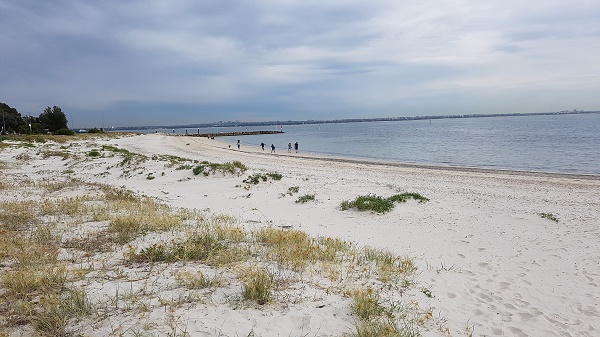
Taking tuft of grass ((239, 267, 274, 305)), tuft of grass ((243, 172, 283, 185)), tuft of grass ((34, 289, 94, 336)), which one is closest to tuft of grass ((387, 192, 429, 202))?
tuft of grass ((243, 172, 283, 185))

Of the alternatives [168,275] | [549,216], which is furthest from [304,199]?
[168,275]

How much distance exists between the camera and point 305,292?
5.01 metres

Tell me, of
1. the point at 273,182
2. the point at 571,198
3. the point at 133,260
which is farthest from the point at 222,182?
the point at 571,198

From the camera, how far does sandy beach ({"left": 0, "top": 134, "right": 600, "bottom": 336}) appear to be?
14.1 ft

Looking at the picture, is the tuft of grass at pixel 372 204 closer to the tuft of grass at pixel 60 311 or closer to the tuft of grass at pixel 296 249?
the tuft of grass at pixel 296 249

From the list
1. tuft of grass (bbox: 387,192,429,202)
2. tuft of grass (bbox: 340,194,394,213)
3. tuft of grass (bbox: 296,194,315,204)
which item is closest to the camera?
tuft of grass (bbox: 340,194,394,213)

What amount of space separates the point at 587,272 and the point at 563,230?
3405 millimetres

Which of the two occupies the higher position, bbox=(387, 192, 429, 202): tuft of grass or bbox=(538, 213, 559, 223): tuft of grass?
bbox=(387, 192, 429, 202): tuft of grass

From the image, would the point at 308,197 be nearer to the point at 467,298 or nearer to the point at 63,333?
the point at 467,298

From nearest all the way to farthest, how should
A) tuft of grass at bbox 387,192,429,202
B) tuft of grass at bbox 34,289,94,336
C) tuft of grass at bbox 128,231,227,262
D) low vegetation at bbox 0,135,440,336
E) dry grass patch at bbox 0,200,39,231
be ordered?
tuft of grass at bbox 34,289,94,336 < low vegetation at bbox 0,135,440,336 < tuft of grass at bbox 128,231,227,262 < dry grass patch at bbox 0,200,39,231 < tuft of grass at bbox 387,192,429,202

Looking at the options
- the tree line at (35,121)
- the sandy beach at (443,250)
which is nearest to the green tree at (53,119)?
the tree line at (35,121)

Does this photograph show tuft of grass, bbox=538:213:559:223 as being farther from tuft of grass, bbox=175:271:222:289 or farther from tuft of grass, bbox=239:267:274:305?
tuft of grass, bbox=175:271:222:289

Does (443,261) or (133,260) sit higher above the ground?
(133,260)

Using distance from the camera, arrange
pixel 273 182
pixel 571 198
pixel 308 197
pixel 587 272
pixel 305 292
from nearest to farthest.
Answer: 1. pixel 305 292
2. pixel 587 272
3. pixel 308 197
4. pixel 571 198
5. pixel 273 182
